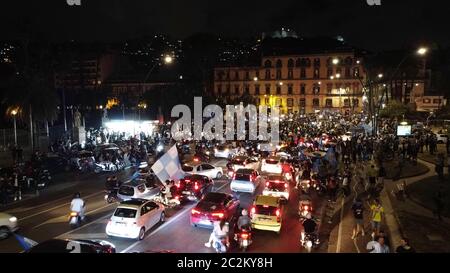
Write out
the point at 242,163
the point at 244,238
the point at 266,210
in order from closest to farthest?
the point at 244,238 < the point at 266,210 < the point at 242,163

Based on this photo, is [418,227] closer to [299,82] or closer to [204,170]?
[204,170]

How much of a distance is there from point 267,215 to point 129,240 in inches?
201

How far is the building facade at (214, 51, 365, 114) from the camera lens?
8950 cm

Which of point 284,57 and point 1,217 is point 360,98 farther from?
point 1,217

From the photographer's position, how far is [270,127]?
5750cm

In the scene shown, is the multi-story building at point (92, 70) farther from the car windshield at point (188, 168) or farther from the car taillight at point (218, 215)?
the car taillight at point (218, 215)

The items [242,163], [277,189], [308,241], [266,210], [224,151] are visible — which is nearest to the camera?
[308,241]

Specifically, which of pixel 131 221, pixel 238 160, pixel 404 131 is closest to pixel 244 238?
pixel 131 221

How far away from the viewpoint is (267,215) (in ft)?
52.6

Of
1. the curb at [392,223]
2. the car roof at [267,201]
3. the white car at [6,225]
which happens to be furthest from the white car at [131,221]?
the curb at [392,223]

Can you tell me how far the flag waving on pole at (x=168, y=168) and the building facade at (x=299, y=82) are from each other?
6454cm

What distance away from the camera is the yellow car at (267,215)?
15.9 metres
